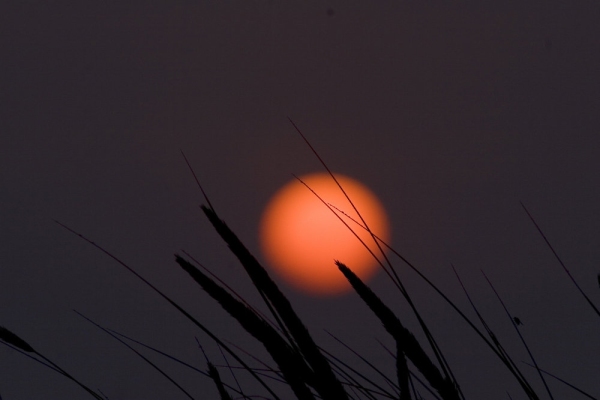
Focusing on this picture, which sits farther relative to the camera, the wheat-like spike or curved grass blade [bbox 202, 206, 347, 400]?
the wheat-like spike

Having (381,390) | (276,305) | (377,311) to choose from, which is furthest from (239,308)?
(381,390)

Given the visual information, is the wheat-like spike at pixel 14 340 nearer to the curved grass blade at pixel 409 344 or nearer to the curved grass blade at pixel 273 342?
the curved grass blade at pixel 273 342

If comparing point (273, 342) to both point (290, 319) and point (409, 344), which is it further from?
point (409, 344)

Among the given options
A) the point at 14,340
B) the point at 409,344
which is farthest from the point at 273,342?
the point at 14,340

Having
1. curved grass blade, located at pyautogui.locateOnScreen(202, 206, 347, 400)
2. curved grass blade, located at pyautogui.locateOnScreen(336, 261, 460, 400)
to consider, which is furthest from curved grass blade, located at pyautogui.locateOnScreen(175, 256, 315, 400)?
curved grass blade, located at pyautogui.locateOnScreen(336, 261, 460, 400)

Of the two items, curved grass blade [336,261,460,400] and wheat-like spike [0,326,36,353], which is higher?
curved grass blade [336,261,460,400]

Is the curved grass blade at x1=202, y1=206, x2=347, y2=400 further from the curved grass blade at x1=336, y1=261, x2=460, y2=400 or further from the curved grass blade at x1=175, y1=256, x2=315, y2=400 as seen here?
the curved grass blade at x1=336, y1=261, x2=460, y2=400

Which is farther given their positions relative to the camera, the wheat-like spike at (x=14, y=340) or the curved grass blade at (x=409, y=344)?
the wheat-like spike at (x=14, y=340)

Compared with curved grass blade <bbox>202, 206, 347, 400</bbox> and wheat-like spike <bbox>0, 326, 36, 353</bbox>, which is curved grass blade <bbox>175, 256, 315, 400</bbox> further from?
wheat-like spike <bbox>0, 326, 36, 353</bbox>

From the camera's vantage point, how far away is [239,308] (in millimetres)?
691

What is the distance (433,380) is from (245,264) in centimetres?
29

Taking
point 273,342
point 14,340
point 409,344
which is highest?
point 409,344

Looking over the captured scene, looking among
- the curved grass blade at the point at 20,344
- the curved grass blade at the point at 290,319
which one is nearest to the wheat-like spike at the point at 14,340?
the curved grass blade at the point at 20,344

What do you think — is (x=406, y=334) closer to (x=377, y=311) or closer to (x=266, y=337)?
(x=377, y=311)
